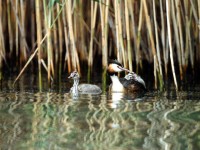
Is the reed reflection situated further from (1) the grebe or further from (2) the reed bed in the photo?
(2) the reed bed

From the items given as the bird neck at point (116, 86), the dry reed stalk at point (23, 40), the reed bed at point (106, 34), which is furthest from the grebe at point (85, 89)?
the dry reed stalk at point (23, 40)

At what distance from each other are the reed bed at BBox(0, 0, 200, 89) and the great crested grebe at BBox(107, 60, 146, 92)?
89 millimetres

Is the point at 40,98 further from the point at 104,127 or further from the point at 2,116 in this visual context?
the point at 104,127

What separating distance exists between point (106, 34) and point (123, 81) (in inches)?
24.4

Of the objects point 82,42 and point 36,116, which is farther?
point 82,42

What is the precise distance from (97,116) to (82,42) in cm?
420

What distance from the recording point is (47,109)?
6539mm

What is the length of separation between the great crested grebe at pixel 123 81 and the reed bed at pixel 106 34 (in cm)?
9

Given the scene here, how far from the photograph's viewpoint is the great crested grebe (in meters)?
8.16

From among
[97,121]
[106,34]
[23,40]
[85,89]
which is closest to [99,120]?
[97,121]

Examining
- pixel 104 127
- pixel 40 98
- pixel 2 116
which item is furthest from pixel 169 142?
pixel 40 98

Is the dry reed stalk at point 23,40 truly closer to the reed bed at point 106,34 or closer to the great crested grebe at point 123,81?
the reed bed at point 106,34

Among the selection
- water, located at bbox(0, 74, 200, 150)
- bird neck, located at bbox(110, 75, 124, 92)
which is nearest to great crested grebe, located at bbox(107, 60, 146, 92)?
bird neck, located at bbox(110, 75, 124, 92)

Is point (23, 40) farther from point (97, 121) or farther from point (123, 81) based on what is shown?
point (97, 121)
